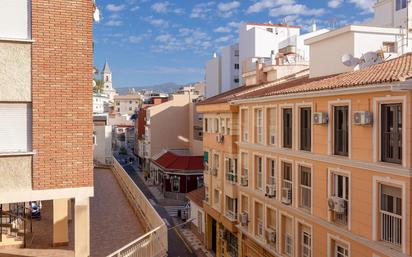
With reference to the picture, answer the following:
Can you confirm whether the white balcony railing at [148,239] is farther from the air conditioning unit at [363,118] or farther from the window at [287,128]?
the window at [287,128]

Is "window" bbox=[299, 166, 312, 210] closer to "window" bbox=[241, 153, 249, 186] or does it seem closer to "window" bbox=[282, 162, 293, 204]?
"window" bbox=[282, 162, 293, 204]

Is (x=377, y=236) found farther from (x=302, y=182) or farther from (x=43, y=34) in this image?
(x=43, y=34)

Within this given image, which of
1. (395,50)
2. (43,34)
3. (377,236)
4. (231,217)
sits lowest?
(231,217)

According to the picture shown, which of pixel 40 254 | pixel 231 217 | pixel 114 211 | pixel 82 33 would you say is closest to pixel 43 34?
pixel 82 33

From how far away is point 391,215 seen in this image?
523 inches

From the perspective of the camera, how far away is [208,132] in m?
31.3

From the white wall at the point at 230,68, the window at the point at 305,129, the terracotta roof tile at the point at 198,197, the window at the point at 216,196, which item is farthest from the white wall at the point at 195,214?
the white wall at the point at 230,68

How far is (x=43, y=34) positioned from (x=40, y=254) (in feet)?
19.3

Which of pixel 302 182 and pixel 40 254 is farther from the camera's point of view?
pixel 302 182

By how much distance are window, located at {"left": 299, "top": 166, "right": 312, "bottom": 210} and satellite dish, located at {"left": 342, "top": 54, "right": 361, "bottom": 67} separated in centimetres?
533

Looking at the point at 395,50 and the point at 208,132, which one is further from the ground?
the point at 395,50

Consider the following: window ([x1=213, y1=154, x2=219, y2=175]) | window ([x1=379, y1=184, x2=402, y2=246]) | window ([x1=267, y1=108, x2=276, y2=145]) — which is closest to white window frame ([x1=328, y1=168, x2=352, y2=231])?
window ([x1=379, y1=184, x2=402, y2=246])

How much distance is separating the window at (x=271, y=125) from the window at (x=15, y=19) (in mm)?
14918

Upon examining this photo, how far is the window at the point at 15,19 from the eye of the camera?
7855mm
